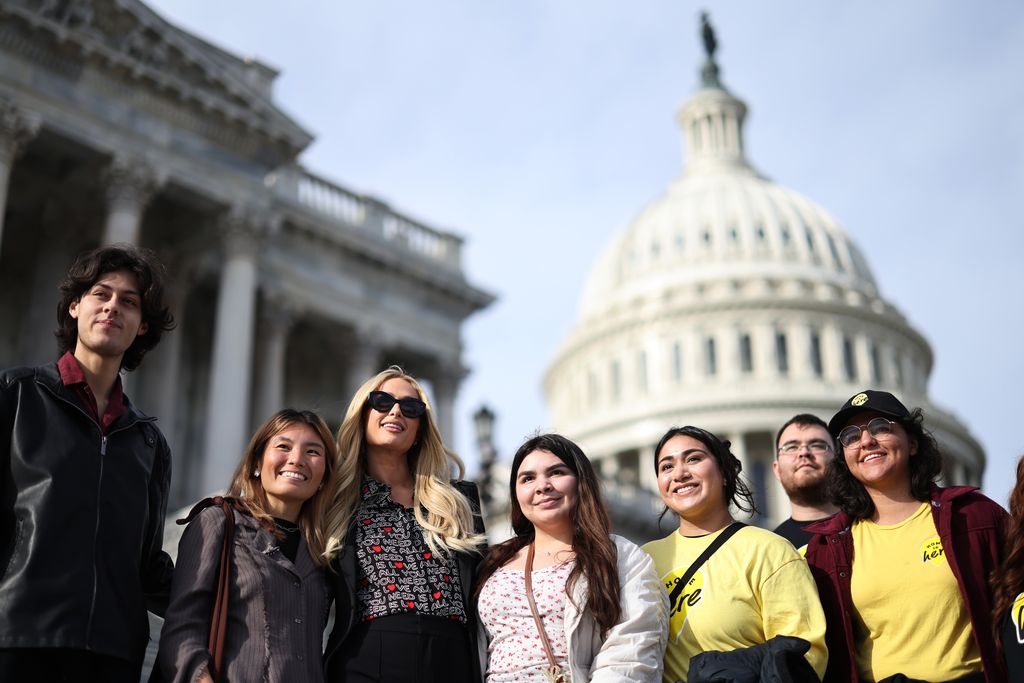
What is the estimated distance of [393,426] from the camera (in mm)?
6316

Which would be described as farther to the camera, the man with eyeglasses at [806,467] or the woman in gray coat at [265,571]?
the man with eyeglasses at [806,467]

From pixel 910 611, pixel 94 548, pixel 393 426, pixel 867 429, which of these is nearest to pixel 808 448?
pixel 867 429

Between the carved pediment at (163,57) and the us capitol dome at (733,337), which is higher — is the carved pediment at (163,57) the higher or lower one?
the lower one

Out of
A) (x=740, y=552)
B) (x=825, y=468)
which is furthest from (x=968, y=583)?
(x=825, y=468)

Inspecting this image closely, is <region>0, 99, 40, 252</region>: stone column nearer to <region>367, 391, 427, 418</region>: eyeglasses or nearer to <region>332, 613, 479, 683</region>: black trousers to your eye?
<region>367, 391, 427, 418</region>: eyeglasses

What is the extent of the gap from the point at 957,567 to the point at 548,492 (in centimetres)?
204

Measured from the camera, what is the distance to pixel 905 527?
5.99m

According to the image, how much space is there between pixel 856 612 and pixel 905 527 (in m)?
0.53

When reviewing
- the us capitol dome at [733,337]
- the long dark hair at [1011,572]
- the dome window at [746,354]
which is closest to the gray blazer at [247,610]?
the long dark hair at [1011,572]

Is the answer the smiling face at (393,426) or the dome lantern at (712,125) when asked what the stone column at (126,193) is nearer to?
the smiling face at (393,426)

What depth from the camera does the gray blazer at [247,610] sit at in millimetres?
5188

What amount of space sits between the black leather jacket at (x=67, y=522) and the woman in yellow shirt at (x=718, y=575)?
2608 millimetres

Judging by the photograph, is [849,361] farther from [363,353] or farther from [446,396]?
[363,353]

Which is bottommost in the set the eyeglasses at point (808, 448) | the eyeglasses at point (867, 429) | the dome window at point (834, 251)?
the eyeglasses at point (867, 429)
